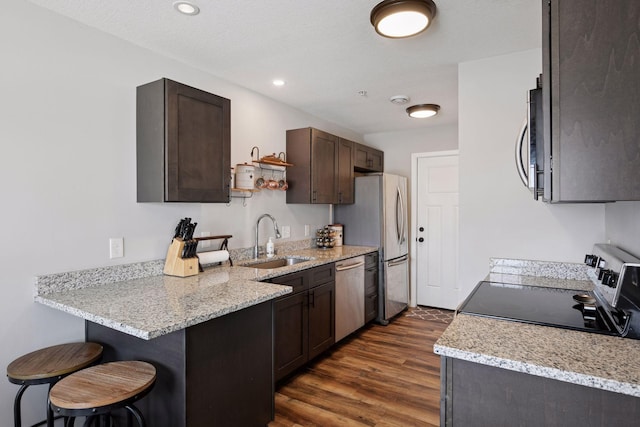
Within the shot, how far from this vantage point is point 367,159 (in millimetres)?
4672

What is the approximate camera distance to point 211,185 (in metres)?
2.48

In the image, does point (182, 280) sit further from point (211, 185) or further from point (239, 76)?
point (239, 76)

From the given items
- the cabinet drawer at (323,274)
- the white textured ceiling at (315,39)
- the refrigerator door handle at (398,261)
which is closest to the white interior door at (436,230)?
the refrigerator door handle at (398,261)

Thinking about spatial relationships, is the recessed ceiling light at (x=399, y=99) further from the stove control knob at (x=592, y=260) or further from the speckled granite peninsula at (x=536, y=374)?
the speckled granite peninsula at (x=536, y=374)

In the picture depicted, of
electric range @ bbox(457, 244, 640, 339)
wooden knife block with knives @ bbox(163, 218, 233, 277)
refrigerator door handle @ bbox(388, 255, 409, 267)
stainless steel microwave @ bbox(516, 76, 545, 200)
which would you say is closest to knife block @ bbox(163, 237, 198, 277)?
wooden knife block with knives @ bbox(163, 218, 233, 277)

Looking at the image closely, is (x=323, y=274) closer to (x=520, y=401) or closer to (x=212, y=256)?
(x=212, y=256)

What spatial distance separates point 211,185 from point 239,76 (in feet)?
3.41

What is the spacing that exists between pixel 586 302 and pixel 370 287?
8.20 ft

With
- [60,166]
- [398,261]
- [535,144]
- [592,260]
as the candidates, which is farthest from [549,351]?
[398,261]

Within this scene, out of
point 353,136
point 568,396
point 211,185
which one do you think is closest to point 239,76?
point 211,185

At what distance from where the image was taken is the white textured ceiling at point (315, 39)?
1921mm

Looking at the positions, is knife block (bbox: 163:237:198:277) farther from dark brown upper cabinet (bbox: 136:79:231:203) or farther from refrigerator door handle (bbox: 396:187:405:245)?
Answer: refrigerator door handle (bbox: 396:187:405:245)

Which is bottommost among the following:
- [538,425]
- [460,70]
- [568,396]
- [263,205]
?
[538,425]

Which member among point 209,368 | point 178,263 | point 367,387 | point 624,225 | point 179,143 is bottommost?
point 367,387
